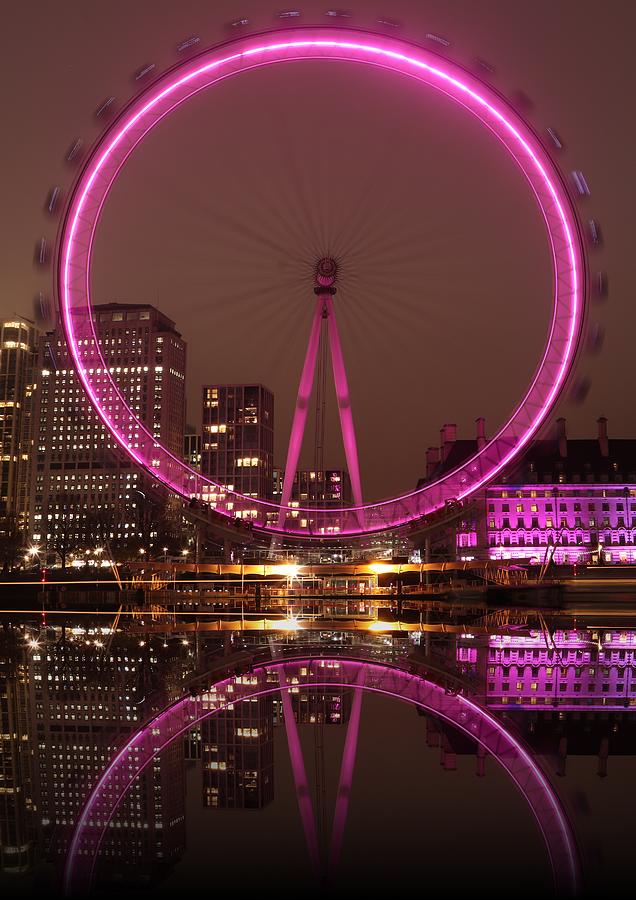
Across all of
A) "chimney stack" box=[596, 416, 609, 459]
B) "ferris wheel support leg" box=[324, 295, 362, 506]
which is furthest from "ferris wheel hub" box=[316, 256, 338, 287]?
"chimney stack" box=[596, 416, 609, 459]

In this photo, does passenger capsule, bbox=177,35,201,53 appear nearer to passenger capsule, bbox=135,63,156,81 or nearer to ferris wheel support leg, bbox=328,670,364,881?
passenger capsule, bbox=135,63,156,81

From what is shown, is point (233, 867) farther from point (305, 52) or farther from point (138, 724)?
point (305, 52)

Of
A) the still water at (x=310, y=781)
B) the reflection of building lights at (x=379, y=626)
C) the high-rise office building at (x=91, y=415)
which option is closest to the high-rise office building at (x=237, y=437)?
the high-rise office building at (x=91, y=415)

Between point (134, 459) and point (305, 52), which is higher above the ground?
point (305, 52)

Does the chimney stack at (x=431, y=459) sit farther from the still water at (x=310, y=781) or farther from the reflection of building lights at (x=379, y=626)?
the still water at (x=310, y=781)

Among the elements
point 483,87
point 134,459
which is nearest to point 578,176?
point 483,87

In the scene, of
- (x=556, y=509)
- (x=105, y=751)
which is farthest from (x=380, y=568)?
(x=556, y=509)
